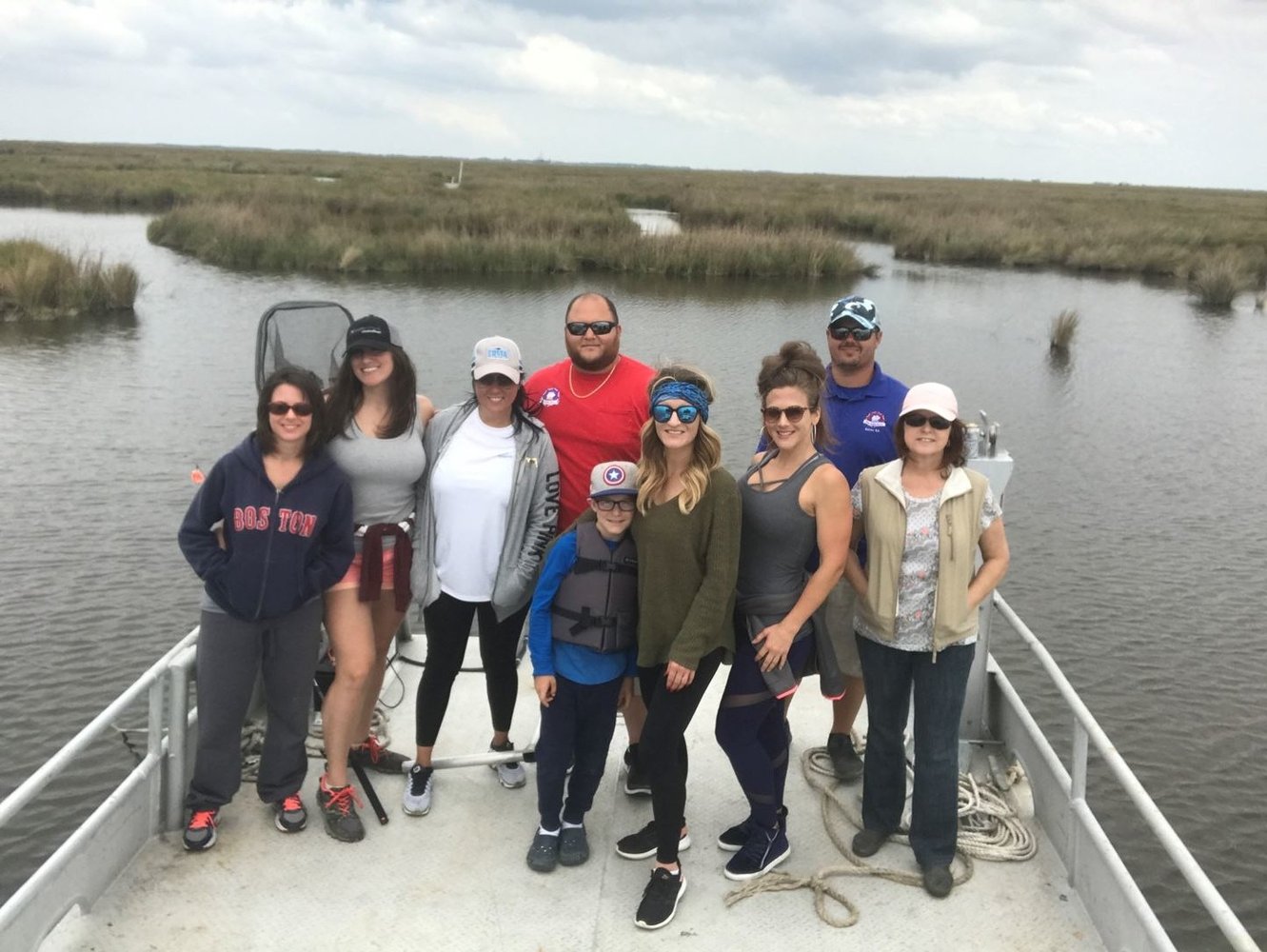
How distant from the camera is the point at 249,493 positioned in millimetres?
3393

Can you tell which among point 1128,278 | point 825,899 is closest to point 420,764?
point 825,899

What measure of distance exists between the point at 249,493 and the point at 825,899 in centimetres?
236

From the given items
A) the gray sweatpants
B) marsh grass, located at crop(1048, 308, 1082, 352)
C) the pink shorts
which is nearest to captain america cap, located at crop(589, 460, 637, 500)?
the pink shorts

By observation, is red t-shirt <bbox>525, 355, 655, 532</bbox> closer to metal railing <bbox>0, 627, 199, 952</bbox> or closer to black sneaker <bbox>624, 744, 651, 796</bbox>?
black sneaker <bbox>624, 744, 651, 796</bbox>

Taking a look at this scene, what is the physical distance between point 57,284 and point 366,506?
19122 mm

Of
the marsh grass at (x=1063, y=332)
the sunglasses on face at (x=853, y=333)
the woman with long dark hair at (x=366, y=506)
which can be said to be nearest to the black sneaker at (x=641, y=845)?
the woman with long dark hair at (x=366, y=506)

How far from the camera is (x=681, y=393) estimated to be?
3100mm

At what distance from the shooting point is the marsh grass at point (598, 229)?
2759cm

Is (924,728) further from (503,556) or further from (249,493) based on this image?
(249,493)

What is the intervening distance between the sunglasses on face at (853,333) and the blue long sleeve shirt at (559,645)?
3.93ft

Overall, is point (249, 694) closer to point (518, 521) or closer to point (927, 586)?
point (518, 521)

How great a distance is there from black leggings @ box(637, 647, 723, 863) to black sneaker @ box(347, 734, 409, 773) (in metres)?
1.32

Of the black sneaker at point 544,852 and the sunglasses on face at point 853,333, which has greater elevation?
the sunglasses on face at point 853,333

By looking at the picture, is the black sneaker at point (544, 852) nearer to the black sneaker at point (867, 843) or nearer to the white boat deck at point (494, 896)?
the white boat deck at point (494, 896)
